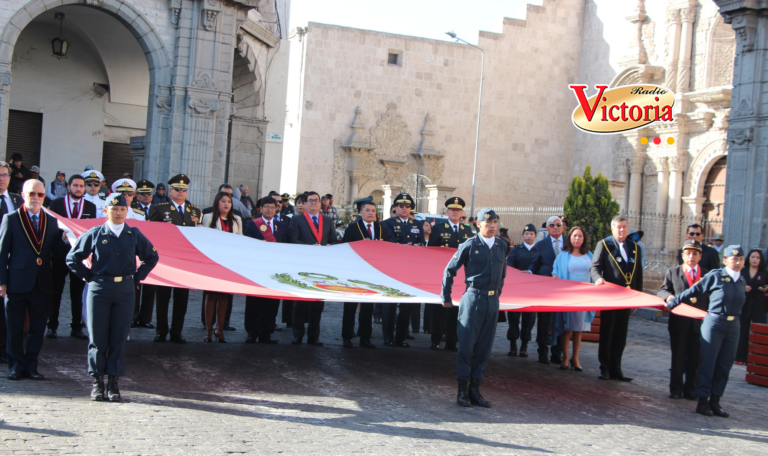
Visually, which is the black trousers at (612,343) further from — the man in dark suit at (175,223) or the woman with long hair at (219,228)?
the man in dark suit at (175,223)

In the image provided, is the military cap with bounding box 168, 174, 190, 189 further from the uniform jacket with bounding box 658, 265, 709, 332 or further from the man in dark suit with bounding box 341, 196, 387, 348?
the uniform jacket with bounding box 658, 265, 709, 332

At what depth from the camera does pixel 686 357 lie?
27.1ft

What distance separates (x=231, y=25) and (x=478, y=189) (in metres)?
21.2

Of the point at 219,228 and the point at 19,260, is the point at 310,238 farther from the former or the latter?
the point at 19,260

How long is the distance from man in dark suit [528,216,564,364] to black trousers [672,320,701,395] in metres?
1.81

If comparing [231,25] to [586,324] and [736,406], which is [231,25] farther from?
[736,406]

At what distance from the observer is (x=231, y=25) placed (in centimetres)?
1504

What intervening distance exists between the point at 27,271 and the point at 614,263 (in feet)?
19.8

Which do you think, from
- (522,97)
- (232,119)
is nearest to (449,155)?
(522,97)

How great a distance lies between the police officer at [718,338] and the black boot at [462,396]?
7.29 ft

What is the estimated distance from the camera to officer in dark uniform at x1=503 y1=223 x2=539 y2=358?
1032 cm

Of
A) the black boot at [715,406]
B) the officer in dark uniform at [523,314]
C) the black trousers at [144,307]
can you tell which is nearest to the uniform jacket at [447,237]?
the officer in dark uniform at [523,314]

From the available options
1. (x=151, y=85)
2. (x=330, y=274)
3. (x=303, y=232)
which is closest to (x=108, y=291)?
(x=330, y=274)

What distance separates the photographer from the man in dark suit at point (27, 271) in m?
6.98
